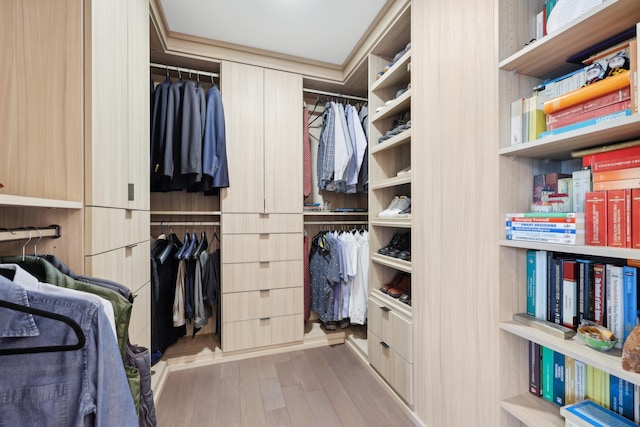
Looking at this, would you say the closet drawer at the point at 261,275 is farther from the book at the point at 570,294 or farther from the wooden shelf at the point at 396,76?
the book at the point at 570,294

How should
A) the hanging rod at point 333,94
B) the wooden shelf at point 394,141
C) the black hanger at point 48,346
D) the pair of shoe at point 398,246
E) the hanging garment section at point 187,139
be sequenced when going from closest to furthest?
the black hanger at point 48,346 → the wooden shelf at point 394,141 → the pair of shoe at point 398,246 → the hanging garment section at point 187,139 → the hanging rod at point 333,94

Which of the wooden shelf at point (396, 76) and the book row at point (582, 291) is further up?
the wooden shelf at point (396, 76)

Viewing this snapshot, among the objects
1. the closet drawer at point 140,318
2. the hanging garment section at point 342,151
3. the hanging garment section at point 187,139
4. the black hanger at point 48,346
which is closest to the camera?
the black hanger at point 48,346

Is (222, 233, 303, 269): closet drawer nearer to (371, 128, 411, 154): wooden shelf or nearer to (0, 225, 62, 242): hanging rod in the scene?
(371, 128, 411, 154): wooden shelf

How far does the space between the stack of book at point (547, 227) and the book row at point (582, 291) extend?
113mm

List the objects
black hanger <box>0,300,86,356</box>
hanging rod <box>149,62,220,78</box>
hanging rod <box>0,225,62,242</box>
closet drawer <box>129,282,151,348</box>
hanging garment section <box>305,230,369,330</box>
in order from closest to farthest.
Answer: black hanger <box>0,300,86,356</box> < hanging rod <box>0,225,62,242</box> < closet drawer <box>129,282,151,348</box> < hanging rod <box>149,62,220,78</box> < hanging garment section <box>305,230,369,330</box>

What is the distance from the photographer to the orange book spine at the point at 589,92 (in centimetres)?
75

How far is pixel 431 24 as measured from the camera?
137 centimetres

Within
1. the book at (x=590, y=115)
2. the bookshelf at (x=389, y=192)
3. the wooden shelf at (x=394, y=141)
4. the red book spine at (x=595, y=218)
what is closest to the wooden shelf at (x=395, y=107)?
the bookshelf at (x=389, y=192)

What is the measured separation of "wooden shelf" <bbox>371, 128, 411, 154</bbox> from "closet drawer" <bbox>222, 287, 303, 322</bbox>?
1.32 metres

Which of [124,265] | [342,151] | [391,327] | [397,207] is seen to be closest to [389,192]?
[397,207]

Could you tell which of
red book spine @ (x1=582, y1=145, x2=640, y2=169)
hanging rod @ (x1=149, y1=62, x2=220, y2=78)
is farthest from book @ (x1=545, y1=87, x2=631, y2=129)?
hanging rod @ (x1=149, y1=62, x2=220, y2=78)

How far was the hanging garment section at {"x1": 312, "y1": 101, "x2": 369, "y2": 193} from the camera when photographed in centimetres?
230

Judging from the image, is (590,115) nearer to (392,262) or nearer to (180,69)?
(392,262)
